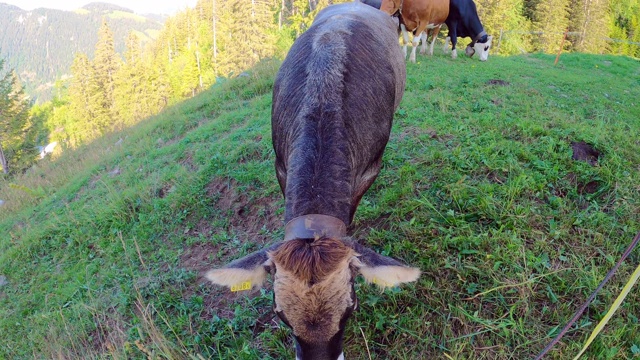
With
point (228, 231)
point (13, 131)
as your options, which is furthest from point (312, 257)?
point (13, 131)

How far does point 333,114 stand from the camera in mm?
3047

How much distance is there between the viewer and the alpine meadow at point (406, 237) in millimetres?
3072

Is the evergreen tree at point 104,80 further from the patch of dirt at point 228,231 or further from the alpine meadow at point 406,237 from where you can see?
the patch of dirt at point 228,231

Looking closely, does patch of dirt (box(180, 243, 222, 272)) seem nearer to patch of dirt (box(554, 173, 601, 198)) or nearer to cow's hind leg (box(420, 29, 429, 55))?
patch of dirt (box(554, 173, 601, 198))

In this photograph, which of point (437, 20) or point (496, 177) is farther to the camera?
point (437, 20)

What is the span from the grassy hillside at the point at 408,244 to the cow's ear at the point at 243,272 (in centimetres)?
99

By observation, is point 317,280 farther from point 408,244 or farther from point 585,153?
point 585,153

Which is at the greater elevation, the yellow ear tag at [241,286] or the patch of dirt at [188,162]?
the yellow ear tag at [241,286]

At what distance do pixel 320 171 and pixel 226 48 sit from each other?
45.4 metres

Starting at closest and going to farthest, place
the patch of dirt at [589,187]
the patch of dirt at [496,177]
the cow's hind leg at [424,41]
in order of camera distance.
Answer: the patch of dirt at [589,187]
the patch of dirt at [496,177]
the cow's hind leg at [424,41]

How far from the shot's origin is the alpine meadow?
3072mm

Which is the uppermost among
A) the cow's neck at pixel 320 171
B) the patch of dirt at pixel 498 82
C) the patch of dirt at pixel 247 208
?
the cow's neck at pixel 320 171

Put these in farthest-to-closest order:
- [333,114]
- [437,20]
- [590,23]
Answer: [590,23]
[437,20]
[333,114]

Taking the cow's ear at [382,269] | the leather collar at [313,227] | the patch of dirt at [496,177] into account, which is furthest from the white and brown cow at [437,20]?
the cow's ear at [382,269]
